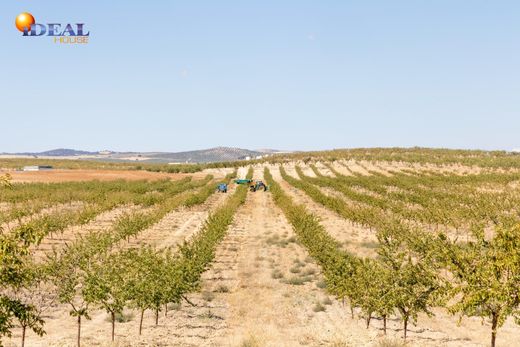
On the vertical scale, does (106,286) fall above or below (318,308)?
above

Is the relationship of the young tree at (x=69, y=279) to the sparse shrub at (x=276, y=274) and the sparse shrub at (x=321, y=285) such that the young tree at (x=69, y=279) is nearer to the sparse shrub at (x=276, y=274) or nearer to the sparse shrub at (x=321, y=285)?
the sparse shrub at (x=276, y=274)

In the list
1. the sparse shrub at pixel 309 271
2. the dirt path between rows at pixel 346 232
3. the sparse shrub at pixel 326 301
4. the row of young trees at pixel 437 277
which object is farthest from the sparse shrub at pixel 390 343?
the dirt path between rows at pixel 346 232

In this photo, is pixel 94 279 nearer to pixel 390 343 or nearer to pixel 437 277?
pixel 390 343

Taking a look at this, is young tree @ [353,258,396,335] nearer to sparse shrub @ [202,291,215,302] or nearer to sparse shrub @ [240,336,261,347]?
sparse shrub @ [240,336,261,347]

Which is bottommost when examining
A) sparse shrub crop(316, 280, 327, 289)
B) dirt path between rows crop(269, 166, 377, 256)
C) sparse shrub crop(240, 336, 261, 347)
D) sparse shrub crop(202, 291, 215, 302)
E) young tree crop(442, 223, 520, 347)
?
sparse shrub crop(202, 291, 215, 302)

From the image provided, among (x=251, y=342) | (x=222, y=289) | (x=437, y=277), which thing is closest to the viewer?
(x=437, y=277)

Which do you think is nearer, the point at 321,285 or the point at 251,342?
the point at 251,342

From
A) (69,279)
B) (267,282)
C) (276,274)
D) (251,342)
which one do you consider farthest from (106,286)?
(276,274)

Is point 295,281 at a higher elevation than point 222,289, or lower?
higher

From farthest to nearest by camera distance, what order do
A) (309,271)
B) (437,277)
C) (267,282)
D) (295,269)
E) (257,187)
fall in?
(257,187) → (295,269) → (309,271) → (267,282) → (437,277)

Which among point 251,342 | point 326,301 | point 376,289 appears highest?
point 376,289

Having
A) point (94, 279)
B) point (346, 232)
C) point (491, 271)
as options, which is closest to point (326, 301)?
point (94, 279)

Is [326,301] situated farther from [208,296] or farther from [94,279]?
[94,279]

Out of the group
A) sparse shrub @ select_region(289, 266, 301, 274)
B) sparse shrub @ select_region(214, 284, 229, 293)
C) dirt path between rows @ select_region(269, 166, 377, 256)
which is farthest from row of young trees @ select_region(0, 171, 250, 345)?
dirt path between rows @ select_region(269, 166, 377, 256)
